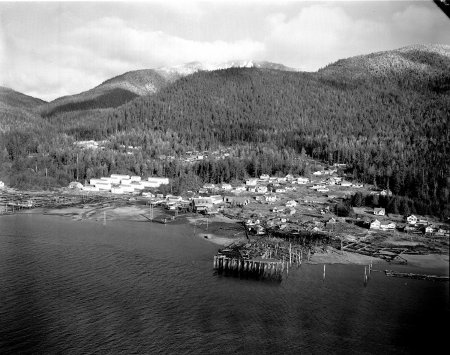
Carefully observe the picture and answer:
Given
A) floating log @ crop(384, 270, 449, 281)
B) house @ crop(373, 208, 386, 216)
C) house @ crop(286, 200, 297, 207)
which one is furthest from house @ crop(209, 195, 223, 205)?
floating log @ crop(384, 270, 449, 281)

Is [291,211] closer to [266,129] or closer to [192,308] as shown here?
[192,308]

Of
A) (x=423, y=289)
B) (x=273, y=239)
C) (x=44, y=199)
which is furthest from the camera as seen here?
(x=44, y=199)

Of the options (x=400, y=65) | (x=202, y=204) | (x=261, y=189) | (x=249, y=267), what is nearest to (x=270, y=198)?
(x=261, y=189)

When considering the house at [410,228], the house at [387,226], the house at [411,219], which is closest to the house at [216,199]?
the house at [387,226]

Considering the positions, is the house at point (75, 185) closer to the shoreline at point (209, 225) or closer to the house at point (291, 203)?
the shoreline at point (209, 225)

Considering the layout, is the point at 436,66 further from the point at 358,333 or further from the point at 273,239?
the point at 358,333

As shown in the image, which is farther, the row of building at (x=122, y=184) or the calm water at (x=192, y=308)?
the row of building at (x=122, y=184)

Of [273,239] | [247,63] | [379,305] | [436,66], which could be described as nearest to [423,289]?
[379,305]

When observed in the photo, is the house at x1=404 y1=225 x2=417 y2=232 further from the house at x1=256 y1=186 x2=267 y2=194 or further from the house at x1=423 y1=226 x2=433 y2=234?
the house at x1=256 y1=186 x2=267 y2=194
